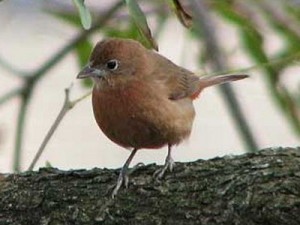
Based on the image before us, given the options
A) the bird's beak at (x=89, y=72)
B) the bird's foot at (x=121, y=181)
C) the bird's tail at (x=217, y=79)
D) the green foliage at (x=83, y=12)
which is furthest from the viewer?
the bird's tail at (x=217, y=79)

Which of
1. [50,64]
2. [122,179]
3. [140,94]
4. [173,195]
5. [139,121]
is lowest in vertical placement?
[173,195]

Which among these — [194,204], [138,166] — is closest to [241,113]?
[138,166]

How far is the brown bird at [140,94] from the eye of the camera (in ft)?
13.9

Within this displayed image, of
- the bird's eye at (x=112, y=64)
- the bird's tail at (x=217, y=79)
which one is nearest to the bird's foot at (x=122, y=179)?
the bird's eye at (x=112, y=64)

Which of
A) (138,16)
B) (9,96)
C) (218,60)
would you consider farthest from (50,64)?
(138,16)

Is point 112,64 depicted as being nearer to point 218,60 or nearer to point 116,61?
point 116,61

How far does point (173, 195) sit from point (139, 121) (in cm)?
76

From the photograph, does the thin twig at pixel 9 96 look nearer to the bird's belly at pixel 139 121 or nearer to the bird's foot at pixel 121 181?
the bird's belly at pixel 139 121

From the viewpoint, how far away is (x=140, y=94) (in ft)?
14.4

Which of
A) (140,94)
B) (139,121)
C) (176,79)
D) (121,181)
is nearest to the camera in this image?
(121,181)

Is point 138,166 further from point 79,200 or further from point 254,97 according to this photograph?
point 254,97

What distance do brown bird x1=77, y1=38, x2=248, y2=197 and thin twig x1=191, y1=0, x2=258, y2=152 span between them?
67mm

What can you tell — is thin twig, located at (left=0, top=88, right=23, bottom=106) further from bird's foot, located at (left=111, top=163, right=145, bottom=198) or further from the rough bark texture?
bird's foot, located at (left=111, top=163, right=145, bottom=198)

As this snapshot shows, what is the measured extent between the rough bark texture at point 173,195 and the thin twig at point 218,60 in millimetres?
1061
